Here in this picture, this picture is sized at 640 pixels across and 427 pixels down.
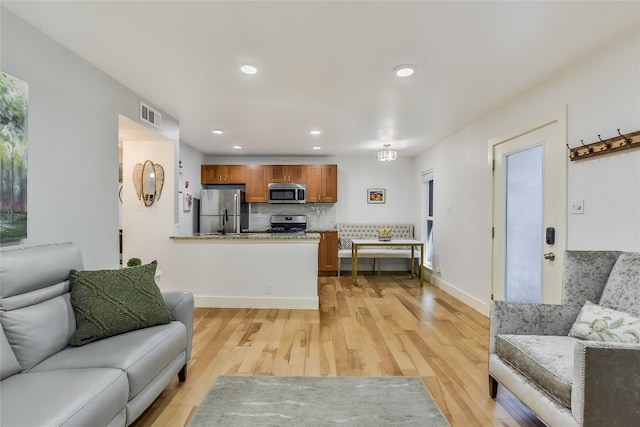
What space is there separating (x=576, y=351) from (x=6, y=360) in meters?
2.57

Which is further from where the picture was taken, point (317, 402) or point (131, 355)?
point (317, 402)

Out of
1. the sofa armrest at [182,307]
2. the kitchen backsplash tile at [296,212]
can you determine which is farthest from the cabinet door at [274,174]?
the sofa armrest at [182,307]

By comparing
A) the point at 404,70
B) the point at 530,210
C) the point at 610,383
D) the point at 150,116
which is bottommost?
the point at 610,383

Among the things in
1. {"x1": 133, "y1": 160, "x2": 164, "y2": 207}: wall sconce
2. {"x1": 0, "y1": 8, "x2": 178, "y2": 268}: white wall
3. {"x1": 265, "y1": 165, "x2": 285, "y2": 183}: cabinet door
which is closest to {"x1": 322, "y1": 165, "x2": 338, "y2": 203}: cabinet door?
{"x1": 265, "y1": 165, "x2": 285, "y2": 183}: cabinet door

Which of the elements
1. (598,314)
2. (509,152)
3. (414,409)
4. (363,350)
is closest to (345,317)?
(363,350)

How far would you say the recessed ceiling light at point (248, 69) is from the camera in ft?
8.10

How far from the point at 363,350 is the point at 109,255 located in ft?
8.01

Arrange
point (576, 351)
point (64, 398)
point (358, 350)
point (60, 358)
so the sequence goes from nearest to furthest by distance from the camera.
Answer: point (64, 398)
point (576, 351)
point (60, 358)
point (358, 350)

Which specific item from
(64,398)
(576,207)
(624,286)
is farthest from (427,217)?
(64,398)

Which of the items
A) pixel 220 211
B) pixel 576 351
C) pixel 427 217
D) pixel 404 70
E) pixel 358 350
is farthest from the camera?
pixel 427 217

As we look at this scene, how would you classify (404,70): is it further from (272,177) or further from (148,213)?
(272,177)

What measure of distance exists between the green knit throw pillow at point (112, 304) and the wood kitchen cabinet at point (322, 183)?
14.3 ft

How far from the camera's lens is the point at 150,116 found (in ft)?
10.9

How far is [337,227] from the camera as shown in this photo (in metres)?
6.52
